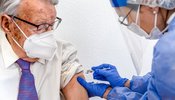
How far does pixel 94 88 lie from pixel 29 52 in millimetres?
432

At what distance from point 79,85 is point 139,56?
577 mm

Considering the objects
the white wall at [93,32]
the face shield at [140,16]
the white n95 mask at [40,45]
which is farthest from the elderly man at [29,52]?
the face shield at [140,16]

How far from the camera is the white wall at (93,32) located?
2051 millimetres

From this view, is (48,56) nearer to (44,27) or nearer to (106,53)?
(44,27)

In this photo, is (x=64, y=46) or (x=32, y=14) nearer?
(x=32, y=14)

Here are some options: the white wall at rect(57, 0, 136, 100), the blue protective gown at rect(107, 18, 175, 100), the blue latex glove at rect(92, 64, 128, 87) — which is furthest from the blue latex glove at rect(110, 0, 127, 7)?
the white wall at rect(57, 0, 136, 100)

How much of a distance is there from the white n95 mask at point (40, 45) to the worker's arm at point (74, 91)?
25 centimetres

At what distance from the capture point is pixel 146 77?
5.83ft

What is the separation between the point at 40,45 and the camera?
163 centimetres

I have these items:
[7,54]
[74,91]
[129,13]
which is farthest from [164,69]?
[7,54]

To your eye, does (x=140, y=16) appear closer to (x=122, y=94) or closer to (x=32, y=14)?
(x=122, y=94)

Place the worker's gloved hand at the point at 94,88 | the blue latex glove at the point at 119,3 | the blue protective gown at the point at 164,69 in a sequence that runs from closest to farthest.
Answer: the blue protective gown at the point at 164,69 < the blue latex glove at the point at 119,3 < the worker's gloved hand at the point at 94,88

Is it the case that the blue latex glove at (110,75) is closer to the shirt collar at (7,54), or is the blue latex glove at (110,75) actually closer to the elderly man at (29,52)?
the elderly man at (29,52)

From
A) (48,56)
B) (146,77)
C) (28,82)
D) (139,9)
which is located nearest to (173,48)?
(139,9)
